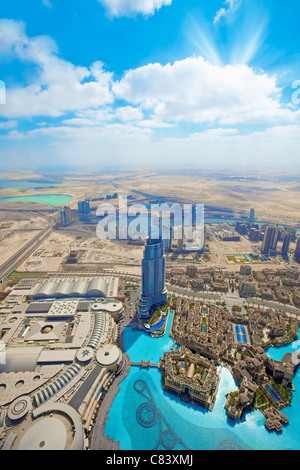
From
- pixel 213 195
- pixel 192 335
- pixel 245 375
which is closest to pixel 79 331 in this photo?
pixel 192 335

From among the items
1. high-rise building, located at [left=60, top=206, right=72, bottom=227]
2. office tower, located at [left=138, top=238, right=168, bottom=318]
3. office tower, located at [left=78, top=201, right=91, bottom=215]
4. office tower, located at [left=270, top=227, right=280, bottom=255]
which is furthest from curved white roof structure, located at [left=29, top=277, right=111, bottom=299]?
office tower, located at [left=78, top=201, right=91, bottom=215]

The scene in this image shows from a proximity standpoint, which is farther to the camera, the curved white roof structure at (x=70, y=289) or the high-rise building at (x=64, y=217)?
the high-rise building at (x=64, y=217)

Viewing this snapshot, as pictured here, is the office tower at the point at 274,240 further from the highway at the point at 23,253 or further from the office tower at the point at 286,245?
the highway at the point at 23,253

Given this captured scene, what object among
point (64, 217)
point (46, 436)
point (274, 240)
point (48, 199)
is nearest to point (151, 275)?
point (46, 436)

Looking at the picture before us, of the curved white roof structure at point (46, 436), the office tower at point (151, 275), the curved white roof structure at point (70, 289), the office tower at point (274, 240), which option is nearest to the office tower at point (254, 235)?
the office tower at point (274, 240)
